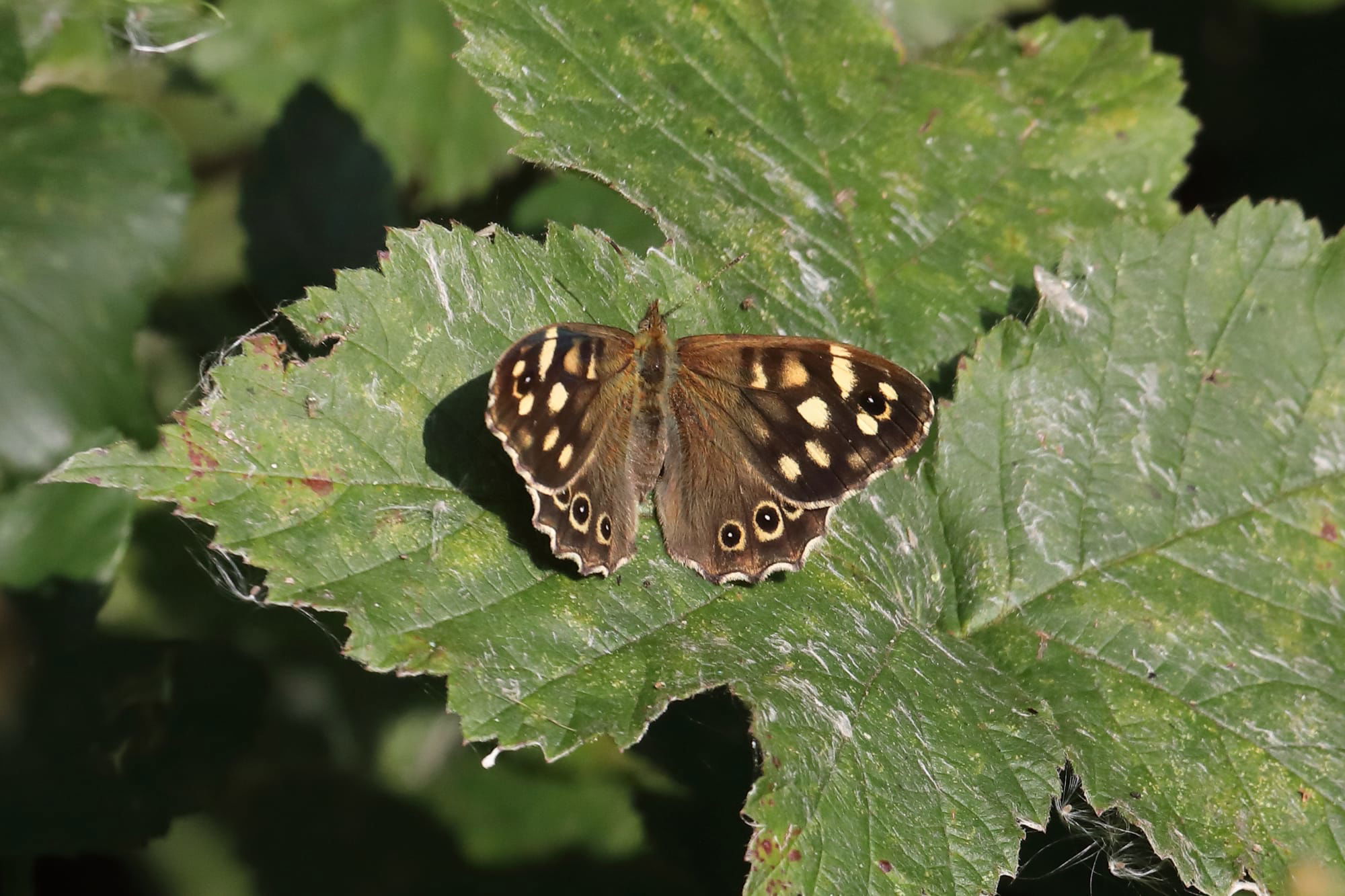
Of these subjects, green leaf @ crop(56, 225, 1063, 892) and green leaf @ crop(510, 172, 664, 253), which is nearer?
green leaf @ crop(56, 225, 1063, 892)

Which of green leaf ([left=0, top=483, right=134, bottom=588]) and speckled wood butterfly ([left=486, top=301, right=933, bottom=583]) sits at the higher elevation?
speckled wood butterfly ([left=486, top=301, right=933, bottom=583])

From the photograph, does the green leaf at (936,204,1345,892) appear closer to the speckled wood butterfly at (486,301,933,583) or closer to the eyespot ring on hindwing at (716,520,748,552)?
the speckled wood butterfly at (486,301,933,583)

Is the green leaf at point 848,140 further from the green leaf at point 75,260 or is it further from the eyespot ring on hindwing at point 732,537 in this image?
the green leaf at point 75,260

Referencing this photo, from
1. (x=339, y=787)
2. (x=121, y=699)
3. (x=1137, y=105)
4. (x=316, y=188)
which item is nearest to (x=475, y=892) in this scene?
(x=339, y=787)

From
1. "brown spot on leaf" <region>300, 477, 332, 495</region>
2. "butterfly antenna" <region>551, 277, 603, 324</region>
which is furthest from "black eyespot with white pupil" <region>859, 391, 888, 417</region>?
"brown spot on leaf" <region>300, 477, 332, 495</region>

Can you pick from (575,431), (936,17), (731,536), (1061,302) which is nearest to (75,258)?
(575,431)

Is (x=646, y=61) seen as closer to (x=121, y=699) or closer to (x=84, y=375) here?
(x=84, y=375)
